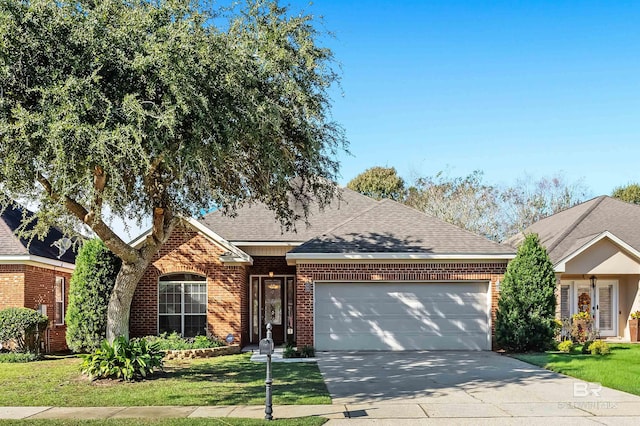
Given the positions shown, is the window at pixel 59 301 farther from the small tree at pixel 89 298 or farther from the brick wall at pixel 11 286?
the small tree at pixel 89 298

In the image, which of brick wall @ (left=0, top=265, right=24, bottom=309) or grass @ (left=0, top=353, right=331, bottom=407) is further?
brick wall @ (left=0, top=265, right=24, bottom=309)

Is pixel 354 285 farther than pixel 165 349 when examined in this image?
Yes

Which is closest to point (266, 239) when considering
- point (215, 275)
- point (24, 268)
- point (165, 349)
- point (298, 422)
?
point (215, 275)

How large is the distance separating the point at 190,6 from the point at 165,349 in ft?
32.3

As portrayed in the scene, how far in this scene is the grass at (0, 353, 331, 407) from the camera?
36.0 ft

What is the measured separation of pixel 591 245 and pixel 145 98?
53.8ft

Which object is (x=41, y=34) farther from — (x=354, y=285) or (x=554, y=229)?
(x=554, y=229)

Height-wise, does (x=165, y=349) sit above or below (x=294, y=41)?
below

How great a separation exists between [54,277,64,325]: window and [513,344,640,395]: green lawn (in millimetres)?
15131

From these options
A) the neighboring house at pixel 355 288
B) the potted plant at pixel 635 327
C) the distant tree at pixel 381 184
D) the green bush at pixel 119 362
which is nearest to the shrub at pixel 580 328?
the potted plant at pixel 635 327

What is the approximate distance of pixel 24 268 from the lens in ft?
63.3

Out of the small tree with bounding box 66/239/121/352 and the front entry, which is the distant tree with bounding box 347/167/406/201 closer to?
the front entry

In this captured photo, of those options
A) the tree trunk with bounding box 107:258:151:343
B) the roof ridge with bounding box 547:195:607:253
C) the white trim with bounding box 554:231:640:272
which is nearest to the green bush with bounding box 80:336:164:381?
the tree trunk with bounding box 107:258:151:343

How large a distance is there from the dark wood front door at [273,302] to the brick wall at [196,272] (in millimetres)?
2153
